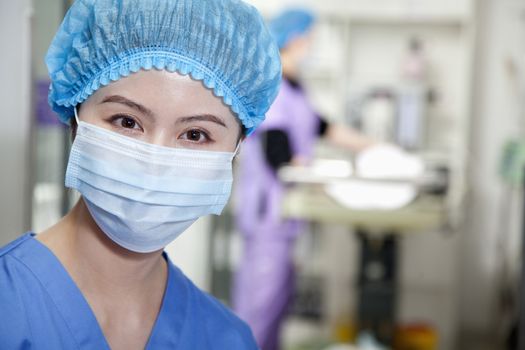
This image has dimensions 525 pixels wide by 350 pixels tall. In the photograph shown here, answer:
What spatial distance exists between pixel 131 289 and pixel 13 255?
185 mm

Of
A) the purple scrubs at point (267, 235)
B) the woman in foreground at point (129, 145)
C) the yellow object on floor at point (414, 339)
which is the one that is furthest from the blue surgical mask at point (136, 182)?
the yellow object on floor at point (414, 339)

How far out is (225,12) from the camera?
3.01 feet

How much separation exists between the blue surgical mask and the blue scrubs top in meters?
0.10

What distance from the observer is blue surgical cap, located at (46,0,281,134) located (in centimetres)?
89

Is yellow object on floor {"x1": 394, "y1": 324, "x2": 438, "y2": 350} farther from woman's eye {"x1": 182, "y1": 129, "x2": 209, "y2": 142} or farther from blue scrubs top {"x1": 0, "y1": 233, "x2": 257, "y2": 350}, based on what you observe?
woman's eye {"x1": 182, "y1": 129, "x2": 209, "y2": 142}

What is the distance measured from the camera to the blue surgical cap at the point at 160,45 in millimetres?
886

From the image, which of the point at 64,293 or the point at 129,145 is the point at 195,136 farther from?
the point at 64,293

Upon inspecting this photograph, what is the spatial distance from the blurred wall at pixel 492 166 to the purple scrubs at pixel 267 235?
151 cm

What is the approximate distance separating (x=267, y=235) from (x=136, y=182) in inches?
70.5

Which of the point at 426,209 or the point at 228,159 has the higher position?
the point at 228,159

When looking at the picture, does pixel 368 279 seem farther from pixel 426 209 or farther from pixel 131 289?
pixel 131 289

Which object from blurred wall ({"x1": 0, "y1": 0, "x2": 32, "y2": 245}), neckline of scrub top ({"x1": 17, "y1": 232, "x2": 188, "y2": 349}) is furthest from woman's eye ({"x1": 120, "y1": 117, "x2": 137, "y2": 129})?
blurred wall ({"x1": 0, "y1": 0, "x2": 32, "y2": 245})

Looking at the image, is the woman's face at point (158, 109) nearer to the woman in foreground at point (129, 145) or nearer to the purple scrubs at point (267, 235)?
the woman in foreground at point (129, 145)

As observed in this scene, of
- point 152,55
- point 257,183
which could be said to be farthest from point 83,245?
point 257,183
